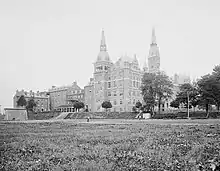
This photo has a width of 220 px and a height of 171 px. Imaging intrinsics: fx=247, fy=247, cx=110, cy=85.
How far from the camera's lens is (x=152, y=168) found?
660 centimetres

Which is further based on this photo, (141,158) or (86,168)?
(141,158)

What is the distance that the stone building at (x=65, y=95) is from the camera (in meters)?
139

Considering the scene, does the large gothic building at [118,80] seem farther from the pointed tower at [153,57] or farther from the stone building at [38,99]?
the stone building at [38,99]

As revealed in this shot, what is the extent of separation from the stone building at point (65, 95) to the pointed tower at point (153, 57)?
4248cm

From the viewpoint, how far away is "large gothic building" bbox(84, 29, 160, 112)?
99562mm

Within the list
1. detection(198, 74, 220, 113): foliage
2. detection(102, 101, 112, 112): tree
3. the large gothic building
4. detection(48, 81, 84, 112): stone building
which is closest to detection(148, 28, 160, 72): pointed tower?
the large gothic building

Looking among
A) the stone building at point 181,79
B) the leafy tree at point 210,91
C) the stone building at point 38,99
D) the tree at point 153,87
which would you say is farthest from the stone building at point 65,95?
the leafy tree at point 210,91

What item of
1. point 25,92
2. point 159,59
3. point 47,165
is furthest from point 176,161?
point 25,92

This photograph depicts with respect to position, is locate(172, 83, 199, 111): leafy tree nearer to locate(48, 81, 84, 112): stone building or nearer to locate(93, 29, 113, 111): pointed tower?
locate(93, 29, 113, 111): pointed tower

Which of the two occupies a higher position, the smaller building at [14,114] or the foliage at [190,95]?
the foliage at [190,95]

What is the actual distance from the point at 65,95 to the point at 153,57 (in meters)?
56.9

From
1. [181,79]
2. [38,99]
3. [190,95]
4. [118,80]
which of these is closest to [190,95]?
[190,95]

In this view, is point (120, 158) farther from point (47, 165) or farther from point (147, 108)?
point (147, 108)

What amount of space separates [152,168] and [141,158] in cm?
115
